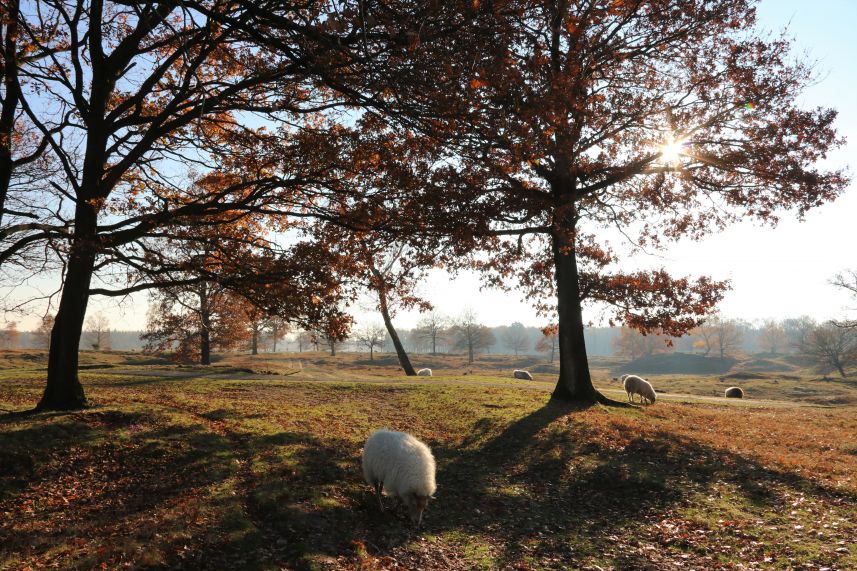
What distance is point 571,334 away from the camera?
19531 mm

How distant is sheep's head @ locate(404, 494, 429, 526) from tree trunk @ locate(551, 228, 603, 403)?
42.4 feet

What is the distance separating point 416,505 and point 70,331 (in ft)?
34.5

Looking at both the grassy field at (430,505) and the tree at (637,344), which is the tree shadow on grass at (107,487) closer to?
the grassy field at (430,505)

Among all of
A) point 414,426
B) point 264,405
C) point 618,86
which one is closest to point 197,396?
point 264,405

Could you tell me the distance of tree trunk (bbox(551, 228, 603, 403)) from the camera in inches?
773

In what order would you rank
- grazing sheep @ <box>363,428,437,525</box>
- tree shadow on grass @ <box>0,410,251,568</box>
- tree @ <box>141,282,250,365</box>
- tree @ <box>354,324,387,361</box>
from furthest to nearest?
tree @ <box>354,324,387,361</box> → tree @ <box>141,282,250,365</box> → grazing sheep @ <box>363,428,437,525</box> → tree shadow on grass @ <box>0,410,251,568</box>

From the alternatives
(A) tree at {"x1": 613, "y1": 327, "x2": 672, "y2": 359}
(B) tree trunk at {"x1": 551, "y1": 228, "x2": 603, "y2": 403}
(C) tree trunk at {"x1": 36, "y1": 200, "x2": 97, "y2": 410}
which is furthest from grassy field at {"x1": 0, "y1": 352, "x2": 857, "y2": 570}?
(A) tree at {"x1": 613, "y1": 327, "x2": 672, "y2": 359}

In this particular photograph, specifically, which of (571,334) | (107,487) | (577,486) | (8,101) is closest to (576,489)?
(577,486)

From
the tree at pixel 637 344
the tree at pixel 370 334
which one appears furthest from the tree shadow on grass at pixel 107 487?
the tree at pixel 637 344

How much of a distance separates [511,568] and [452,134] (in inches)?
293

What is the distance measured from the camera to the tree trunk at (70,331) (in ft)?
40.8

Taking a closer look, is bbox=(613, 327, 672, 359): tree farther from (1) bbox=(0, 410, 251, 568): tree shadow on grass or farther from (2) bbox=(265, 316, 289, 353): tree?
(1) bbox=(0, 410, 251, 568): tree shadow on grass

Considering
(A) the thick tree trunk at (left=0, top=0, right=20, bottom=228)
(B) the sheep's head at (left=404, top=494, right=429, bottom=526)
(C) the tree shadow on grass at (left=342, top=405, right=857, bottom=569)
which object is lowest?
(C) the tree shadow on grass at (left=342, top=405, right=857, bottom=569)

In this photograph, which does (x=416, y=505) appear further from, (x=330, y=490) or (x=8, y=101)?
(x=8, y=101)
